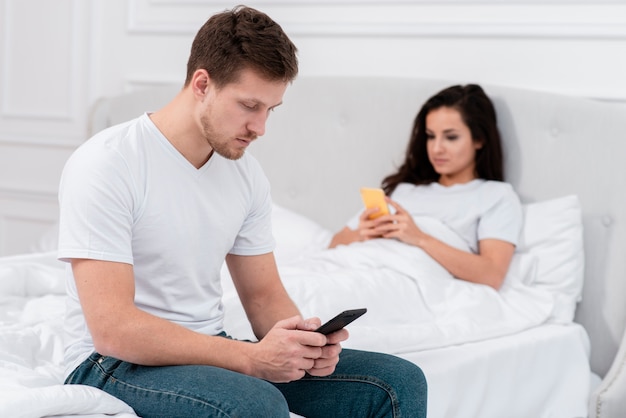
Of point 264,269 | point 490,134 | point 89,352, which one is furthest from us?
point 490,134

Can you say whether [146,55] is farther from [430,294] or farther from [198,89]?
[198,89]

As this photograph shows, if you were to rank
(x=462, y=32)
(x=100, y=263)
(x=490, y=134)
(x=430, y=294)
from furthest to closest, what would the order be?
(x=462, y=32) → (x=490, y=134) → (x=430, y=294) → (x=100, y=263)

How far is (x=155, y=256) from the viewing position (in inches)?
58.3

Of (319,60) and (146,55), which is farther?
(146,55)

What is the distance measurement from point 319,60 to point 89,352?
5.71 feet

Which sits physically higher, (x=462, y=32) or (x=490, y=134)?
(x=462, y=32)

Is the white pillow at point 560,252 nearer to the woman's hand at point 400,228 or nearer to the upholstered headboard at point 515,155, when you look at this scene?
the upholstered headboard at point 515,155

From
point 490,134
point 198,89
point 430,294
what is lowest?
point 430,294

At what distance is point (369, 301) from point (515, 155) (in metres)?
0.74

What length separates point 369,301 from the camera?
211 cm

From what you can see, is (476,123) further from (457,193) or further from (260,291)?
(260,291)

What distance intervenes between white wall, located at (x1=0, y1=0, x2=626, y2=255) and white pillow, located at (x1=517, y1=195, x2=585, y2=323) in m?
0.38

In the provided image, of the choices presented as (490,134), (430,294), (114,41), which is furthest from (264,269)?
(114,41)

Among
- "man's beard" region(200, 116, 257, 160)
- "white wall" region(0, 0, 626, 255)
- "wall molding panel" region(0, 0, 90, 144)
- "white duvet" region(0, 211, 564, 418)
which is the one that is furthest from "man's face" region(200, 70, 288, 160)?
"wall molding panel" region(0, 0, 90, 144)
